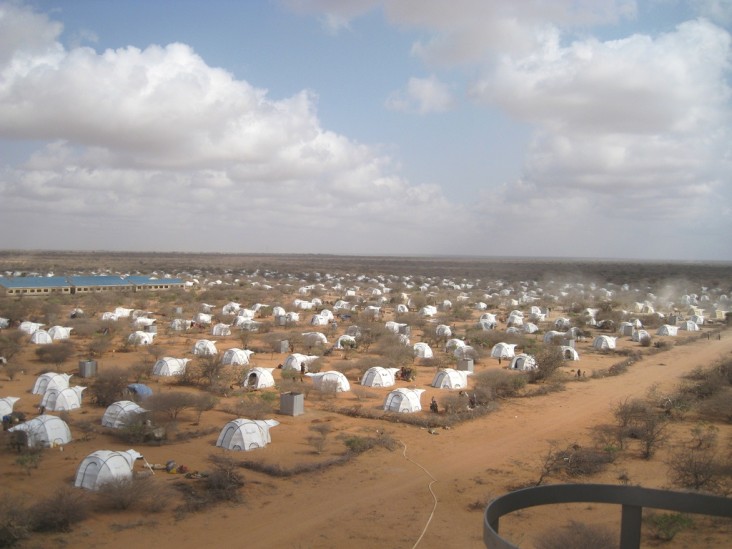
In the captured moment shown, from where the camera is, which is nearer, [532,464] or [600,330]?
[532,464]

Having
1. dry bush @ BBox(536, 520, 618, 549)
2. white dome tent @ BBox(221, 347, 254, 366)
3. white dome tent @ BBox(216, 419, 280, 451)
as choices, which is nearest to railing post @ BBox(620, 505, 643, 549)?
dry bush @ BBox(536, 520, 618, 549)

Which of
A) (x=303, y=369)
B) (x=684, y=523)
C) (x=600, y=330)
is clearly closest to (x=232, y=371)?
(x=303, y=369)

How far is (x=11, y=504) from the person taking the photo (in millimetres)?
13680

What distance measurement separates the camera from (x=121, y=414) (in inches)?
850

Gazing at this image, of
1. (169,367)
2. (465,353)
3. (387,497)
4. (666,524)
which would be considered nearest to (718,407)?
(666,524)

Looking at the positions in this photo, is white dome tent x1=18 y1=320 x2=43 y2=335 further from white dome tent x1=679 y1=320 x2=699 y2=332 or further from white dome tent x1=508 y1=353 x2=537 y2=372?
white dome tent x1=679 y1=320 x2=699 y2=332

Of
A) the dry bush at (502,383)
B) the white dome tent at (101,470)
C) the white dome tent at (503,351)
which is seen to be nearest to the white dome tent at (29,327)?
the white dome tent at (101,470)

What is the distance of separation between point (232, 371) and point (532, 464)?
18.0 m

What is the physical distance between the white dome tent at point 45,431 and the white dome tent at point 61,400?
408 centimetres

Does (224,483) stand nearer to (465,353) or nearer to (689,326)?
(465,353)

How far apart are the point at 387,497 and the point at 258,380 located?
13.9 meters

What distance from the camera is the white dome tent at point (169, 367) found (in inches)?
1203

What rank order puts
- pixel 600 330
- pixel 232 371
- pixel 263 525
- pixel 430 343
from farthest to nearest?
pixel 600 330
pixel 430 343
pixel 232 371
pixel 263 525

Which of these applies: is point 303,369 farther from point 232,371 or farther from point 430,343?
point 430,343
